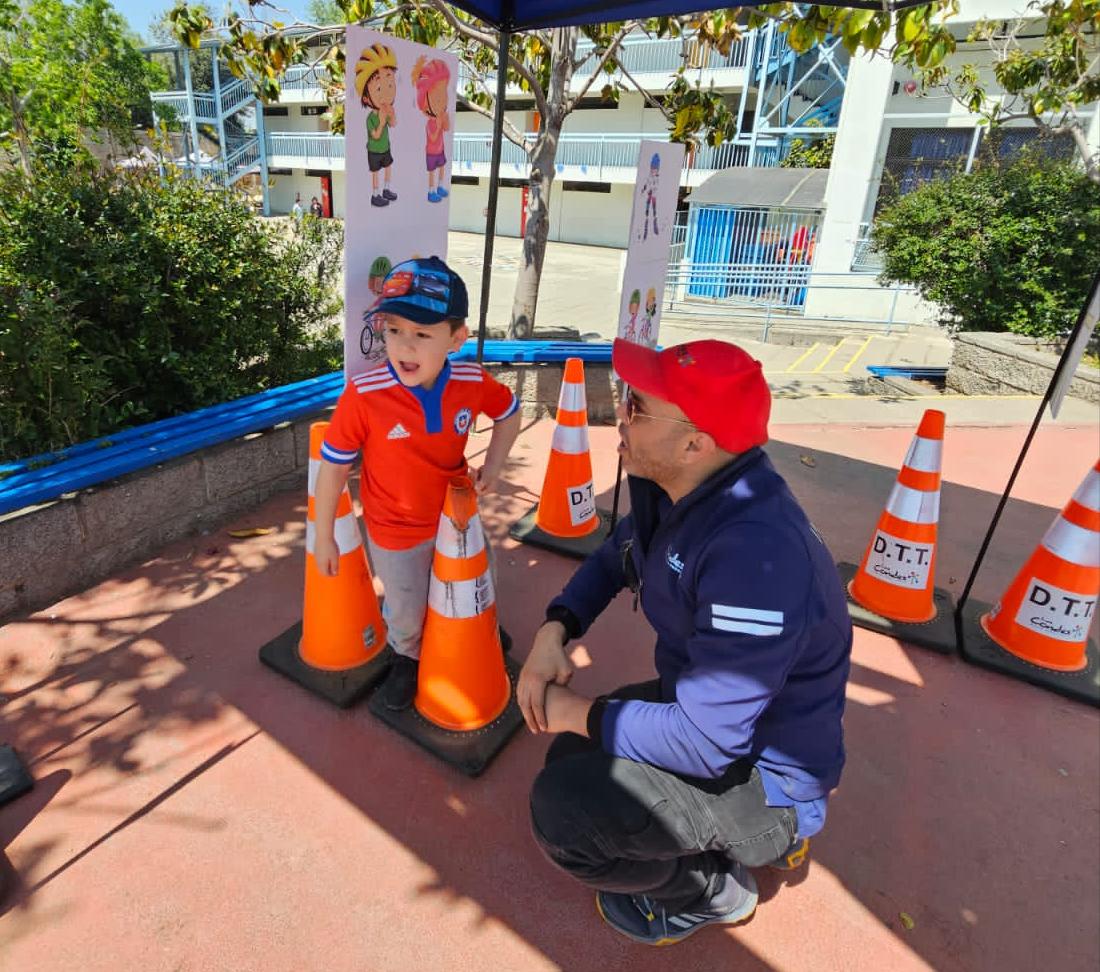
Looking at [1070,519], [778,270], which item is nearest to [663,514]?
[1070,519]

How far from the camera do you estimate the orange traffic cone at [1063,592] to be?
3.08m

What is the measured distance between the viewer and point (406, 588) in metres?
2.64

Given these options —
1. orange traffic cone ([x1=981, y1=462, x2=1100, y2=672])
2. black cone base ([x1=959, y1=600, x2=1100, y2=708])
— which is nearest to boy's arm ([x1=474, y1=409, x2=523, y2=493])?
black cone base ([x1=959, y1=600, x2=1100, y2=708])

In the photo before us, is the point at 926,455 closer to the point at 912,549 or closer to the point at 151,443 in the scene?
the point at 912,549

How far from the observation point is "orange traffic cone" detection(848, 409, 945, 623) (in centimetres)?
334

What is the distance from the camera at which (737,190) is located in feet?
56.3

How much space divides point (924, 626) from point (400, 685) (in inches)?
100

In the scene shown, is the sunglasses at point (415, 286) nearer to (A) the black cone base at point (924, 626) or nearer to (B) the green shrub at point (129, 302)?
(B) the green shrub at point (129, 302)

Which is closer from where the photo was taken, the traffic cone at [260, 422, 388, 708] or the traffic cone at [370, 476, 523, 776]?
the traffic cone at [370, 476, 523, 776]

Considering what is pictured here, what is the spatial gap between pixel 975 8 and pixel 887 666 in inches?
607

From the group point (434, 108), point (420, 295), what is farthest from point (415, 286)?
point (434, 108)

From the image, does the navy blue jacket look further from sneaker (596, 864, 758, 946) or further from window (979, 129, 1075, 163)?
window (979, 129, 1075, 163)

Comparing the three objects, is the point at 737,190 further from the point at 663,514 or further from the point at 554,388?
the point at 663,514

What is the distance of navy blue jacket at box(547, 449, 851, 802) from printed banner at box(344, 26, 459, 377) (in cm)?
145
